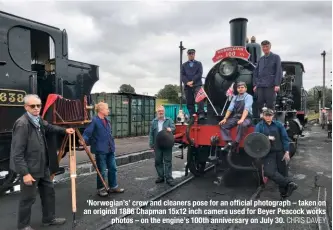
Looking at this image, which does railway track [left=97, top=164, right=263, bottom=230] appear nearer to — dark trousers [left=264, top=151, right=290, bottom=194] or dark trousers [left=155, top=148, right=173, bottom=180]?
dark trousers [left=155, top=148, right=173, bottom=180]

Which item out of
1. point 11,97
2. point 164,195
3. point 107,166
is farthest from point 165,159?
point 11,97

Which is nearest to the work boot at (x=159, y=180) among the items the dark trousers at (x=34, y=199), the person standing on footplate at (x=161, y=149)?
the person standing on footplate at (x=161, y=149)

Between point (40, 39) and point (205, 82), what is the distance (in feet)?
11.5

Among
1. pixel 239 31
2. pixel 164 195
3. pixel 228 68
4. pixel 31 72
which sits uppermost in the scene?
pixel 239 31

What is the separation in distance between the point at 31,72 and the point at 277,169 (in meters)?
4.23

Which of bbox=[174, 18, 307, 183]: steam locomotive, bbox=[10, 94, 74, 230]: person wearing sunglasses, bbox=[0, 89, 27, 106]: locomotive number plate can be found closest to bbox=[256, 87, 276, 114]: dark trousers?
bbox=[174, 18, 307, 183]: steam locomotive

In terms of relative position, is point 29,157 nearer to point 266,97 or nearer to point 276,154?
point 276,154

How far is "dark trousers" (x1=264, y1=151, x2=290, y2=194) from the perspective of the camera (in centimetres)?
495

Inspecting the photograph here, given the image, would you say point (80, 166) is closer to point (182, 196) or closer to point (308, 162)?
point (182, 196)

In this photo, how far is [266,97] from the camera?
19.8ft

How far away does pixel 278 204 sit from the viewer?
485cm

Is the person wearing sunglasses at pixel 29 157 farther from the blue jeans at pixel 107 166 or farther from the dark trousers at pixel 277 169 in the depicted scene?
the dark trousers at pixel 277 169

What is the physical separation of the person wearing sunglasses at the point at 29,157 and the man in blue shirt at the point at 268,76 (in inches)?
158

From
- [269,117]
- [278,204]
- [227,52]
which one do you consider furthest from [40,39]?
[278,204]
